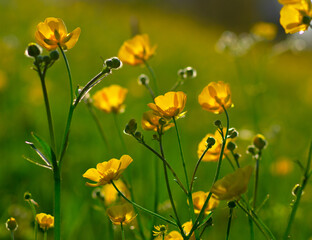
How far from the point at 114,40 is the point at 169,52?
833 mm

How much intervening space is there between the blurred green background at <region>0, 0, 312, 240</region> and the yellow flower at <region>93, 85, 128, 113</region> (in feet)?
0.58

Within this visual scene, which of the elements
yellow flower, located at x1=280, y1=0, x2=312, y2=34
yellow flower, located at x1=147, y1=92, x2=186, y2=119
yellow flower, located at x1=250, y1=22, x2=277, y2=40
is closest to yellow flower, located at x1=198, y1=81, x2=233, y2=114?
yellow flower, located at x1=147, y1=92, x2=186, y2=119

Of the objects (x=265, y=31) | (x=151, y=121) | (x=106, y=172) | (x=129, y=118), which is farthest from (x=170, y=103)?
(x=129, y=118)

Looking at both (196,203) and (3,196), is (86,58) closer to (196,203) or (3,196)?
(3,196)

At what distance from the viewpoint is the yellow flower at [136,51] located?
113 centimetres

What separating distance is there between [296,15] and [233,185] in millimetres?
407

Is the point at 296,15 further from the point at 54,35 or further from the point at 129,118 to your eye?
the point at 129,118

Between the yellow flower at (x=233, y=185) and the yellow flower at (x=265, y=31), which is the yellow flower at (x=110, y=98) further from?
the yellow flower at (x=265, y=31)

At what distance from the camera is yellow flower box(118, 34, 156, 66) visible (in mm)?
1126

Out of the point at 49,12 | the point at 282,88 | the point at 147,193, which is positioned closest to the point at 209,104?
the point at 147,193

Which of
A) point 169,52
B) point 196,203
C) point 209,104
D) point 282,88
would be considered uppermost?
point 209,104

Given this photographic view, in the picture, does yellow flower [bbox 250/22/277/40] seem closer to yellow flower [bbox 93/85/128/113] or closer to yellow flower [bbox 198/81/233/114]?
yellow flower [bbox 93/85/128/113]

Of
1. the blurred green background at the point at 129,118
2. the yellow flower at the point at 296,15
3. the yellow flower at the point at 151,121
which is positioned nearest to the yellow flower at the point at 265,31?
the blurred green background at the point at 129,118

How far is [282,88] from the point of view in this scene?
17.8 ft
